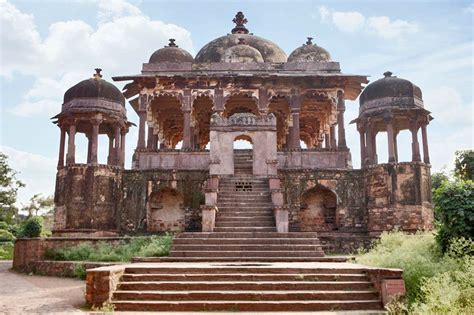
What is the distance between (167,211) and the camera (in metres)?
19.1

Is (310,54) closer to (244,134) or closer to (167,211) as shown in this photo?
(244,134)

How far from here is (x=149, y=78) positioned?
69.1 ft

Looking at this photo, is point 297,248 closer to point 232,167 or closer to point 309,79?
point 232,167

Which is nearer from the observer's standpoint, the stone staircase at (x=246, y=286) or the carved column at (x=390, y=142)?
the stone staircase at (x=246, y=286)

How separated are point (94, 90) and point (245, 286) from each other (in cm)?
1322

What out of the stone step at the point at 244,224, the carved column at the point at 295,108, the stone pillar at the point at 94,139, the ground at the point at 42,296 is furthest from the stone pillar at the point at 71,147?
the carved column at the point at 295,108

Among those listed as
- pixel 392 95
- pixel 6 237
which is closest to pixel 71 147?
pixel 392 95

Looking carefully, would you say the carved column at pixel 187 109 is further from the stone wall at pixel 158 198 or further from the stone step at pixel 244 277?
the stone step at pixel 244 277

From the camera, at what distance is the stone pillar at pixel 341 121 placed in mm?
19656

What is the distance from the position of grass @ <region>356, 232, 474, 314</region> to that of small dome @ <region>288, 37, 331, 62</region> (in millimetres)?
13864

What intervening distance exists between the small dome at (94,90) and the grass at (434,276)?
490 inches

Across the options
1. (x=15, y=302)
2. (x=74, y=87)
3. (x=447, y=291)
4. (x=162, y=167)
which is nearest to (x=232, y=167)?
(x=162, y=167)

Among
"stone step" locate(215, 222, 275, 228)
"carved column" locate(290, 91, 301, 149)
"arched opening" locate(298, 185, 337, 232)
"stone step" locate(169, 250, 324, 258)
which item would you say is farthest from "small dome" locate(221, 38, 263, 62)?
"stone step" locate(169, 250, 324, 258)

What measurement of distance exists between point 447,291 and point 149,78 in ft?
55.2
